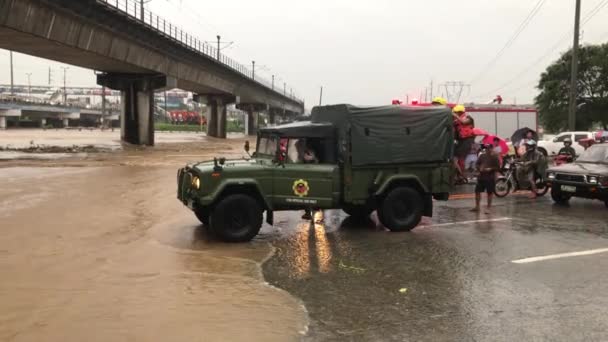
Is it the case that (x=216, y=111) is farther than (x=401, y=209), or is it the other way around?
(x=216, y=111)

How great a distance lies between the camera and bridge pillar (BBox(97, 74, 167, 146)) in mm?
44237

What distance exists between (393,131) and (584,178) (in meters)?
5.93

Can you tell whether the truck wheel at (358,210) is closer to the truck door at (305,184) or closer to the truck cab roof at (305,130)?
the truck door at (305,184)

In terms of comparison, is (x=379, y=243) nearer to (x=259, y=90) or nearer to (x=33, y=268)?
(x=33, y=268)

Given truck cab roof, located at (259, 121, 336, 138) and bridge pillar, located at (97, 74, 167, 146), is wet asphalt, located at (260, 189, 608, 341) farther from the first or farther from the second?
bridge pillar, located at (97, 74, 167, 146)

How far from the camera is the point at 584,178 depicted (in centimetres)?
1341

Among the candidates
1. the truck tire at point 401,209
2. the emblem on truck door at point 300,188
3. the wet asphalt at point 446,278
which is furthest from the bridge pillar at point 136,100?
the emblem on truck door at point 300,188

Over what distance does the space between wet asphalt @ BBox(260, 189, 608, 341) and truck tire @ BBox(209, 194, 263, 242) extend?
0.49 metres

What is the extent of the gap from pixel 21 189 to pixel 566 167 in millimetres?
14821

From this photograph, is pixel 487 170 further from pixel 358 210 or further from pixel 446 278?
pixel 446 278

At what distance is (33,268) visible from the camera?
7539 millimetres

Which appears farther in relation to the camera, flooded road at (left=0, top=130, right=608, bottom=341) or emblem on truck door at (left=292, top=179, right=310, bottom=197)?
emblem on truck door at (left=292, top=179, right=310, bottom=197)

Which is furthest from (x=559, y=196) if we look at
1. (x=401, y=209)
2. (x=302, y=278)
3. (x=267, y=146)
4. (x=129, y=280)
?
(x=129, y=280)

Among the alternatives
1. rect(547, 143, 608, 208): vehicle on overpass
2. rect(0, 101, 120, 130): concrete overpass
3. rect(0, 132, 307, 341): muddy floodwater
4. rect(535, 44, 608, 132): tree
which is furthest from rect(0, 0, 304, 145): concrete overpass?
rect(0, 101, 120, 130): concrete overpass
